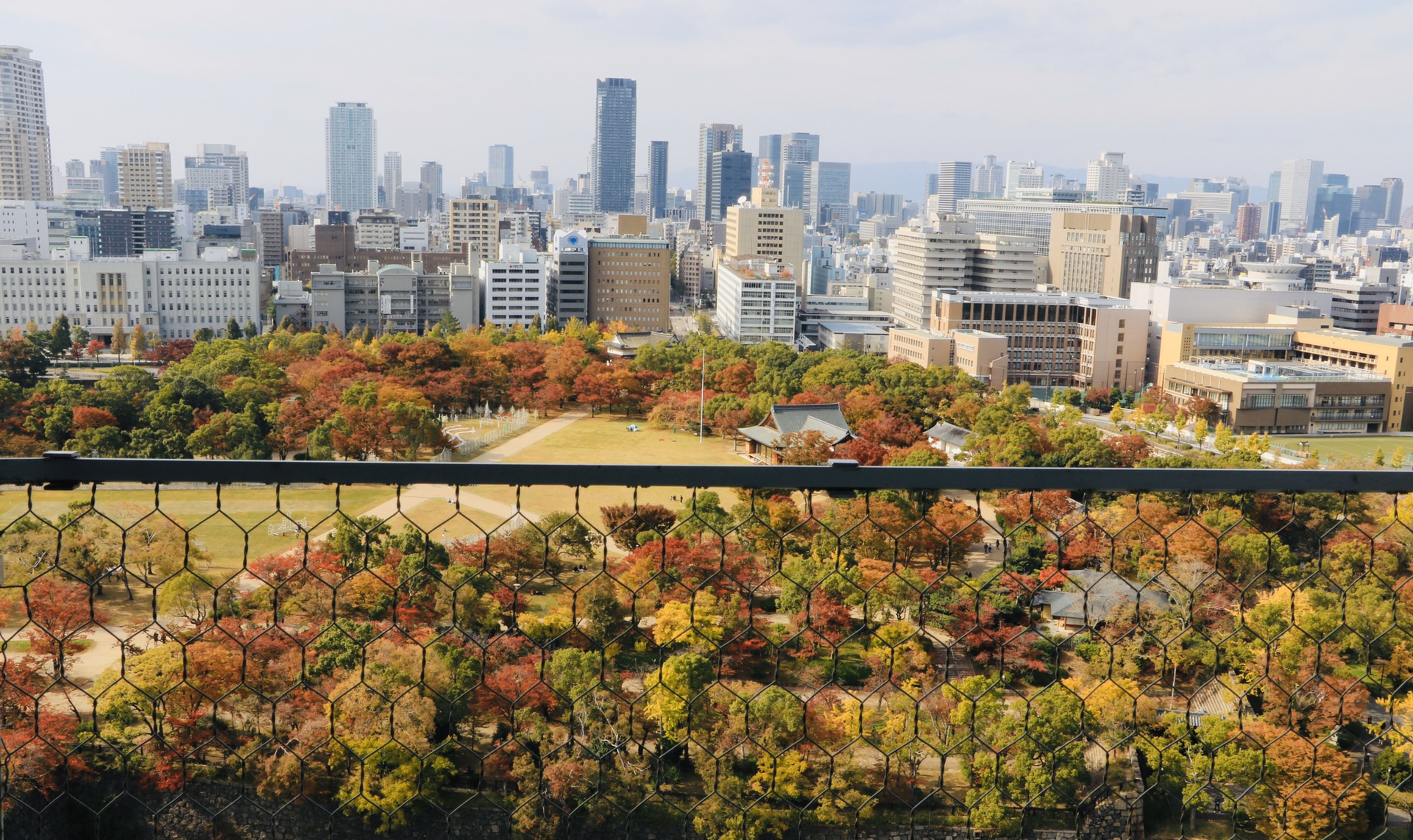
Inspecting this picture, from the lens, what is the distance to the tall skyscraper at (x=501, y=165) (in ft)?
286

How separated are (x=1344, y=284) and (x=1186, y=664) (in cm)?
2579

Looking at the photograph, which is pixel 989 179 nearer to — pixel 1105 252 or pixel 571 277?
pixel 1105 252

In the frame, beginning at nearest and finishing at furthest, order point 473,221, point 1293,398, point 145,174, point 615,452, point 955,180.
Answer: point 615,452, point 1293,398, point 473,221, point 145,174, point 955,180

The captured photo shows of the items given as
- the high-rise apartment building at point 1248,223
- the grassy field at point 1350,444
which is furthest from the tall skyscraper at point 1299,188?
the grassy field at point 1350,444

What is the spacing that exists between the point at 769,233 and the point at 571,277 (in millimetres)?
10351

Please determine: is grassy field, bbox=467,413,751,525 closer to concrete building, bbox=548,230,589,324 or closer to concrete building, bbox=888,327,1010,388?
concrete building, bbox=888,327,1010,388

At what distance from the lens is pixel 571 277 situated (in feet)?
78.2

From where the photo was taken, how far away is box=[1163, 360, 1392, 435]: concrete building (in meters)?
15.0

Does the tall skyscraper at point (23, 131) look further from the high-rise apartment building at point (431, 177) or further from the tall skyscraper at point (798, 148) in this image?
the tall skyscraper at point (798, 148)

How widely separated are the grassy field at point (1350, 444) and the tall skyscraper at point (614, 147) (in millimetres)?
56172

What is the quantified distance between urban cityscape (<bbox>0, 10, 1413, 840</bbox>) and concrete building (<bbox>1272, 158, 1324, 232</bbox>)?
1810 inches

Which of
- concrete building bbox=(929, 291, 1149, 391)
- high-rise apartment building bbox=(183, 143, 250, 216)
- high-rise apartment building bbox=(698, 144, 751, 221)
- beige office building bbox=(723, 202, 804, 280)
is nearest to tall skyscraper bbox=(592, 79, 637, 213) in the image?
high-rise apartment building bbox=(698, 144, 751, 221)

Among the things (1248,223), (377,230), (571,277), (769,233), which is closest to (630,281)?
(571,277)

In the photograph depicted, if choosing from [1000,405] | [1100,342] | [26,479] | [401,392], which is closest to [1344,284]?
[1100,342]
